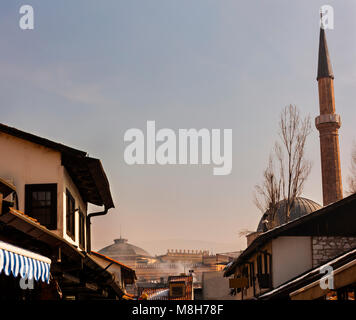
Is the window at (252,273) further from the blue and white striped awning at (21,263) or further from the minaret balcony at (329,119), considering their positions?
the minaret balcony at (329,119)

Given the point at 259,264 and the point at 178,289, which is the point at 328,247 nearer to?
the point at 259,264

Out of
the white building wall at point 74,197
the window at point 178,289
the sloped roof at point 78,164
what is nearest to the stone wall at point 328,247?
the sloped roof at point 78,164

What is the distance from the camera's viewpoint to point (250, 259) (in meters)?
30.8

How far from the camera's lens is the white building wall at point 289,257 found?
81.0ft

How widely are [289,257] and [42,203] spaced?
1168 cm

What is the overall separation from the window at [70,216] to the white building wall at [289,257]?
9.37 meters

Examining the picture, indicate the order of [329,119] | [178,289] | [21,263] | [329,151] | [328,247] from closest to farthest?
[21,263] → [328,247] → [329,119] → [329,151] → [178,289]

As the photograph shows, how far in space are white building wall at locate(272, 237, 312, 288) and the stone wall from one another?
0.27 meters

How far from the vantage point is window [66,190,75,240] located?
58.1ft

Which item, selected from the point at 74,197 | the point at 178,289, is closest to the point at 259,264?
the point at 74,197

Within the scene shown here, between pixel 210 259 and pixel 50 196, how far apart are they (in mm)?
136870

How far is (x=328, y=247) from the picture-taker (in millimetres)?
24438
